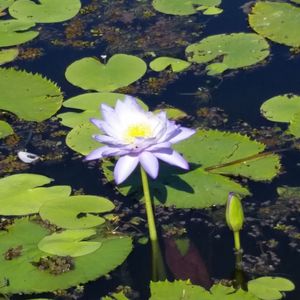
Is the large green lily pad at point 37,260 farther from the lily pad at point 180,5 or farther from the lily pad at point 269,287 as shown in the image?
the lily pad at point 180,5

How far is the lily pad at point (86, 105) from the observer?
4473mm

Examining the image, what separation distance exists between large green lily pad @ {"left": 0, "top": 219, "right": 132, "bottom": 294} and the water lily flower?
1.39ft

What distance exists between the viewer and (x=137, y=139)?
312 cm

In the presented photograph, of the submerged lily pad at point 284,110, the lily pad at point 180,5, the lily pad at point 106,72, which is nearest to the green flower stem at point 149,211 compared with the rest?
the submerged lily pad at point 284,110

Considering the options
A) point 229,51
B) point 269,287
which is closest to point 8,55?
point 229,51

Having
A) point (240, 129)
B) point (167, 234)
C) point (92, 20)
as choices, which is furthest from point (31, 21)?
point (167, 234)

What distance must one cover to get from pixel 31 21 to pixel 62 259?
2.81 meters

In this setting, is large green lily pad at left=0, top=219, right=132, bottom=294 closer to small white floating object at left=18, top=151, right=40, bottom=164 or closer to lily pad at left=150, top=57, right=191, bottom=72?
small white floating object at left=18, top=151, right=40, bottom=164

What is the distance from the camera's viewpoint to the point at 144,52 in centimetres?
532

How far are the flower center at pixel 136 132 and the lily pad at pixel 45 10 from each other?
2.68 m

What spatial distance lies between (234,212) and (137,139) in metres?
0.55

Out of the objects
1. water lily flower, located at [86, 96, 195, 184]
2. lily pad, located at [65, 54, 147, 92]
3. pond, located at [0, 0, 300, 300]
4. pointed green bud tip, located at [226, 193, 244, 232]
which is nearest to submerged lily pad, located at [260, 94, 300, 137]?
pond, located at [0, 0, 300, 300]

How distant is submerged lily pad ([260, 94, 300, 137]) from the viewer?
14.0ft

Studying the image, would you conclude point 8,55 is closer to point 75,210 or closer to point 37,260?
point 75,210
